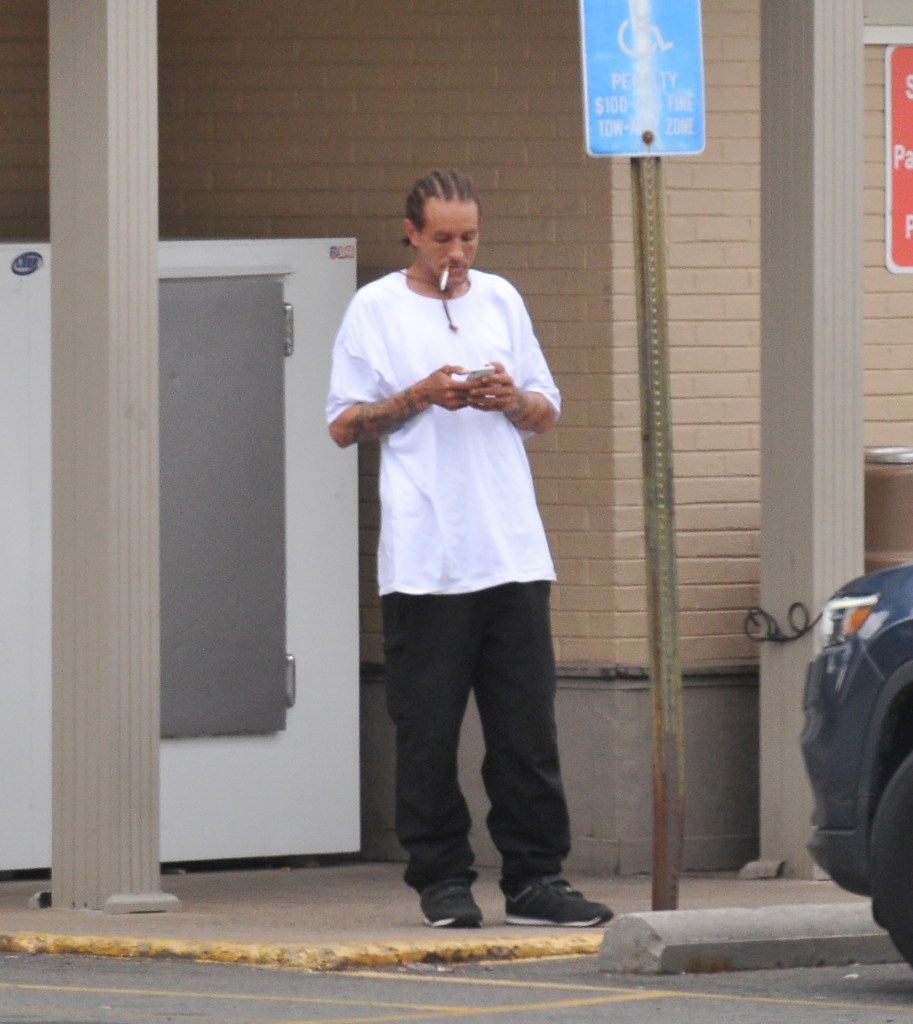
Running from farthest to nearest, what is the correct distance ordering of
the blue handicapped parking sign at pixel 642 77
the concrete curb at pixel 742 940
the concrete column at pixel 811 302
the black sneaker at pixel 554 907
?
the concrete column at pixel 811 302, the black sneaker at pixel 554 907, the blue handicapped parking sign at pixel 642 77, the concrete curb at pixel 742 940

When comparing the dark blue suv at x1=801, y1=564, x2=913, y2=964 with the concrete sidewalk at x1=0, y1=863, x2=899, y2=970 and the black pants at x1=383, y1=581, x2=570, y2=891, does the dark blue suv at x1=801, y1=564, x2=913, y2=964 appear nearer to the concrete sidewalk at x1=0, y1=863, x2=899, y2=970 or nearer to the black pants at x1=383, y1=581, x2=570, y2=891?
the concrete sidewalk at x1=0, y1=863, x2=899, y2=970

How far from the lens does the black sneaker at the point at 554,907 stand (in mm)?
7492

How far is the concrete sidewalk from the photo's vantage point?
23.0 ft

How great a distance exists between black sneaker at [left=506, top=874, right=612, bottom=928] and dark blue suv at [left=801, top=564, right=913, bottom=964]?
1110 millimetres

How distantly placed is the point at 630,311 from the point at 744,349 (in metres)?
0.45

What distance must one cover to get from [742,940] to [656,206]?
1.92m

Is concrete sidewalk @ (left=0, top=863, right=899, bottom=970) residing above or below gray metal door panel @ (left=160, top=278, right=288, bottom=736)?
below

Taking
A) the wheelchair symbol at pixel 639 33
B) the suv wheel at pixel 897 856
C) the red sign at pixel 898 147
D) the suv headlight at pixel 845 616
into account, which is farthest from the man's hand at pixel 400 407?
the red sign at pixel 898 147

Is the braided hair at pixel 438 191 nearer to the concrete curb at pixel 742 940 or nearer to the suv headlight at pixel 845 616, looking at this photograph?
the suv headlight at pixel 845 616

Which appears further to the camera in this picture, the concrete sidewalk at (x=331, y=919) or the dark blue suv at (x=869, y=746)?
the concrete sidewalk at (x=331, y=919)

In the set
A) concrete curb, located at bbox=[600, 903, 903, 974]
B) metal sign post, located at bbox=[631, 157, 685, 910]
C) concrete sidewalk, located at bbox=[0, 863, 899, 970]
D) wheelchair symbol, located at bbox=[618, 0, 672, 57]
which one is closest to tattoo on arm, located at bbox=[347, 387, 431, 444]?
metal sign post, located at bbox=[631, 157, 685, 910]

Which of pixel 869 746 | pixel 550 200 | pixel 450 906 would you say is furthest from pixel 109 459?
pixel 869 746

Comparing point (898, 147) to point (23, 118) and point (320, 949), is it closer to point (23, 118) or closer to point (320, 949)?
point (23, 118)

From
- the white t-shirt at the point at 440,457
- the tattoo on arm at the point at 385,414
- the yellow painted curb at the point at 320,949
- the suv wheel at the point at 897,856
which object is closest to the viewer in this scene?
the suv wheel at the point at 897,856
